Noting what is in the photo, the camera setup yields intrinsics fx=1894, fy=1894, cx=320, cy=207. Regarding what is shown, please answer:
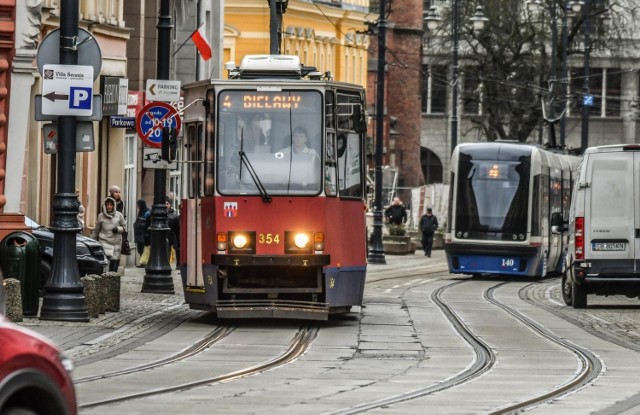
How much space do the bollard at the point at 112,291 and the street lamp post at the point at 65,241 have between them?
2.07 m

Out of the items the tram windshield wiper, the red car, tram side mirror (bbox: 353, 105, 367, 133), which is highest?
tram side mirror (bbox: 353, 105, 367, 133)

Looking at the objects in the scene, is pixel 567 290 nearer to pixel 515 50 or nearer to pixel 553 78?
pixel 553 78

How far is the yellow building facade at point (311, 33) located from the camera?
69.3m

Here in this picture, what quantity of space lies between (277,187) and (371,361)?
499cm

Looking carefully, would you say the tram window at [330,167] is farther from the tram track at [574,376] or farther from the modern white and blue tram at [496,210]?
the modern white and blue tram at [496,210]

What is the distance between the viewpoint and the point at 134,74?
46.0 metres

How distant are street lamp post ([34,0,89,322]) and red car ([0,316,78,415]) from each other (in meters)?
12.9

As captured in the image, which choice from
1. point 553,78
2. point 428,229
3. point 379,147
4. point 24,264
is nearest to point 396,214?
point 428,229

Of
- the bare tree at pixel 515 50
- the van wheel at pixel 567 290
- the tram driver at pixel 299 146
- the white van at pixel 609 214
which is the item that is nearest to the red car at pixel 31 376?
the tram driver at pixel 299 146

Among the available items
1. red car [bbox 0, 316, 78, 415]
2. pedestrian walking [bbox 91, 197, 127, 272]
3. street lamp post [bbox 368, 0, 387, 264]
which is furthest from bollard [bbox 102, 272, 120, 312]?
street lamp post [bbox 368, 0, 387, 264]

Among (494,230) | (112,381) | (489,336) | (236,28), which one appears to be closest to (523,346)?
(489,336)

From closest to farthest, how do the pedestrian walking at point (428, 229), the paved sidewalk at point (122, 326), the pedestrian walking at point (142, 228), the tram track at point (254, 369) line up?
1. the tram track at point (254, 369)
2. the paved sidewalk at point (122, 326)
3. the pedestrian walking at point (142, 228)
4. the pedestrian walking at point (428, 229)

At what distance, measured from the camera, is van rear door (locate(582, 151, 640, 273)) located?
29.8m

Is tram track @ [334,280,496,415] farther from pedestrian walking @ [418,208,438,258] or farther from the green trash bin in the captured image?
pedestrian walking @ [418,208,438,258]
